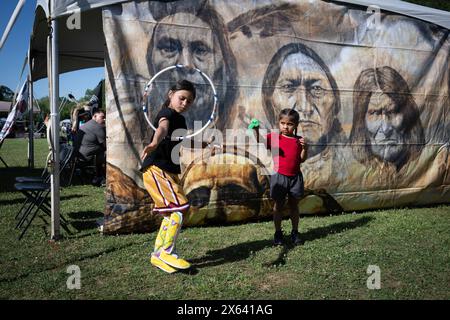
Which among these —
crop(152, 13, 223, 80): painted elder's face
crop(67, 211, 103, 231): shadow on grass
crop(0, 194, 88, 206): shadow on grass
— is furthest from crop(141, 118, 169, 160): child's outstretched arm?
crop(0, 194, 88, 206): shadow on grass

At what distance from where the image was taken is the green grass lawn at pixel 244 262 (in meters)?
3.49

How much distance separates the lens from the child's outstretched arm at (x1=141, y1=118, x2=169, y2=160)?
12.1ft

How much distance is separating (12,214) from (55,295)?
345 cm

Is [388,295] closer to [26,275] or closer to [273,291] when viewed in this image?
[273,291]

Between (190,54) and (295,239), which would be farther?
(190,54)

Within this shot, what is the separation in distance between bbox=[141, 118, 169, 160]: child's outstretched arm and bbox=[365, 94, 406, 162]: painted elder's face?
13.2 ft

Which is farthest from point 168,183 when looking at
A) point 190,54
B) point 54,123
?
point 190,54

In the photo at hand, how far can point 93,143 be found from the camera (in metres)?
9.17

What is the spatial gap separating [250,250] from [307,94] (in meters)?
2.75

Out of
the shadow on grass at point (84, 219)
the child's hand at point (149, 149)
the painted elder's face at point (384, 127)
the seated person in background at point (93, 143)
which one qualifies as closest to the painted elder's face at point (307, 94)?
the painted elder's face at point (384, 127)

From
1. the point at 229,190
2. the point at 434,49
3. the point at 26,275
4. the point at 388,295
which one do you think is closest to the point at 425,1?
the point at 434,49

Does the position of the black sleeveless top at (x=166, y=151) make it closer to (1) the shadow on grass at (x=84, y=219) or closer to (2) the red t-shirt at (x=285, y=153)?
(2) the red t-shirt at (x=285, y=153)

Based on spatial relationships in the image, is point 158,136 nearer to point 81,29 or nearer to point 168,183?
point 168,183

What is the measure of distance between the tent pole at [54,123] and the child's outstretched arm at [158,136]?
1.69m
